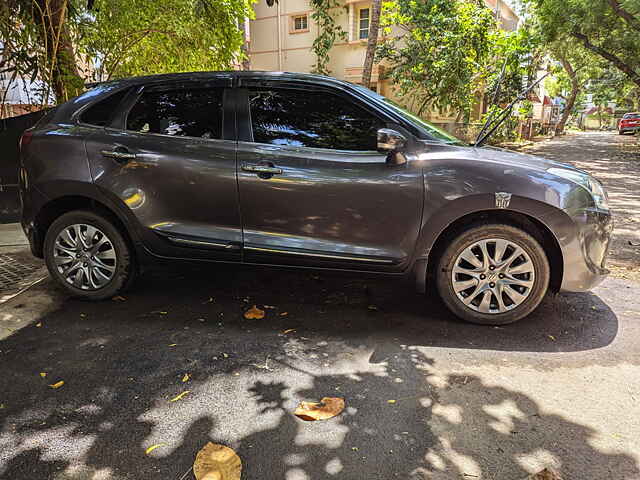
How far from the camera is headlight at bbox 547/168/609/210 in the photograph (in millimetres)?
3316

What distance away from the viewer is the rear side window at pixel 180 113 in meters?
3.61

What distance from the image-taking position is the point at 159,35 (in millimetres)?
7250

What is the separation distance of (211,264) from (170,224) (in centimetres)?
46

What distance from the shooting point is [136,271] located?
13.1 ft

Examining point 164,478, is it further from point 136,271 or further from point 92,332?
point 136,271

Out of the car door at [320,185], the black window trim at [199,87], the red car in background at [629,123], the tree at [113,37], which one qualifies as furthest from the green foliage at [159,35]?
the red car in background at [629,123]

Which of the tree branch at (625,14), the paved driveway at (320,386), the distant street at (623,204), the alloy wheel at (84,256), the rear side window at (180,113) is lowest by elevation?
the distant street at (623,204)

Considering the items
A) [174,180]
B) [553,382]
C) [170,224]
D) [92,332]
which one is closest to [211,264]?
[170,224]

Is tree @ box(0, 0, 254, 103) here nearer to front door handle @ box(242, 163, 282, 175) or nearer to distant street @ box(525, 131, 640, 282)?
front door handle @ box(242, 163, 282, 175)

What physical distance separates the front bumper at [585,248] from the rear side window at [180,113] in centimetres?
271

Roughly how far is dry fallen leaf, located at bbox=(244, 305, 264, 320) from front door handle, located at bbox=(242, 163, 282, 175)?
1.16 metres

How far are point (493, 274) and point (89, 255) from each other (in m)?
3.29

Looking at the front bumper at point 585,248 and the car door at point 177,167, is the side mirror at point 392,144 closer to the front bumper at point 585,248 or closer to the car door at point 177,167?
the car door at point 177,167

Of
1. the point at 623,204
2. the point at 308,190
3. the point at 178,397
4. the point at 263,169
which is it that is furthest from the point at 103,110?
the point at 623,204
